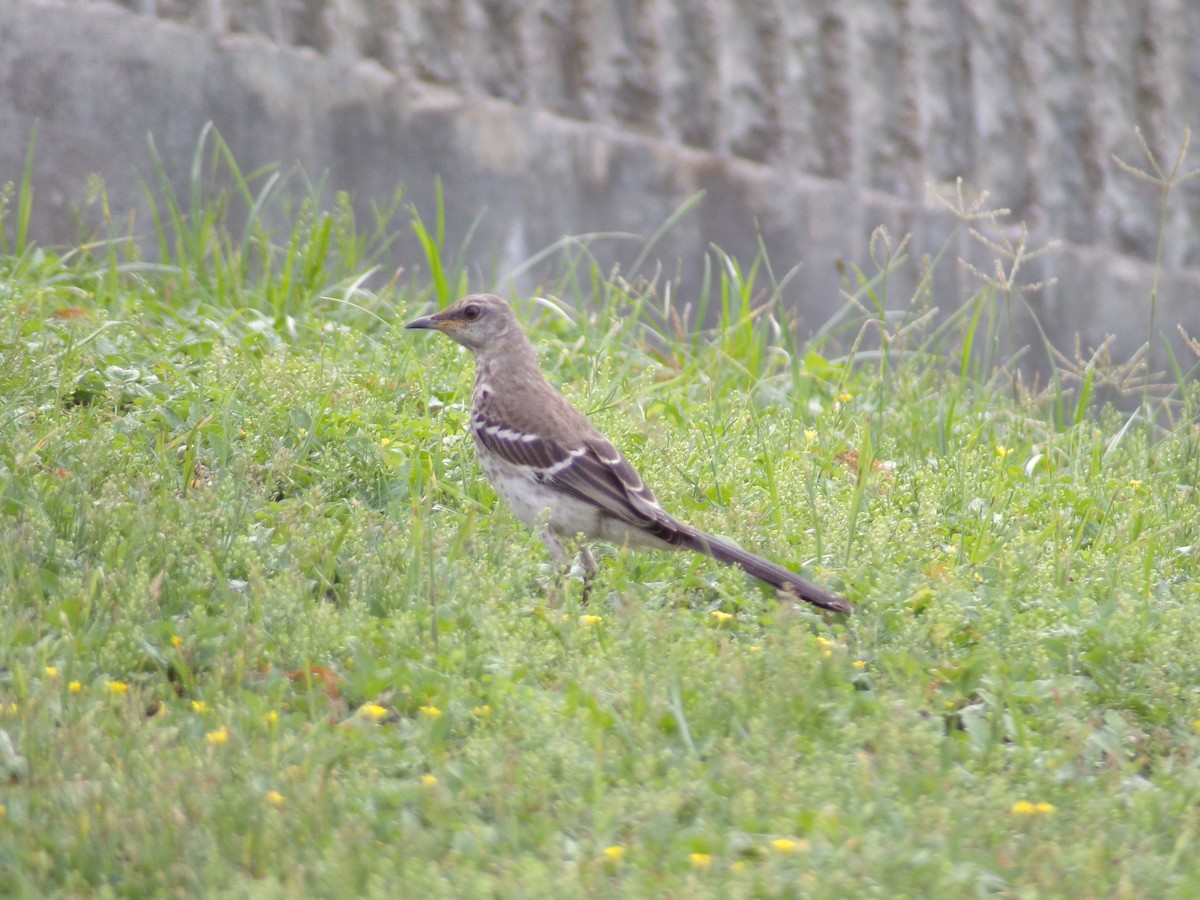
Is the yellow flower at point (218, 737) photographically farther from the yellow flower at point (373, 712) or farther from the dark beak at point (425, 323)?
the dark beak at point (425, 323)

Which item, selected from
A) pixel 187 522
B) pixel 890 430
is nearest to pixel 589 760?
pixel 187 522

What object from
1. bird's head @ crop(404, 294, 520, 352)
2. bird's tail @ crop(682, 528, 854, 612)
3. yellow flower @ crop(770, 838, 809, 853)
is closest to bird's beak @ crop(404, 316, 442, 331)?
bird's head @ crop(404, 294, 520, 352)

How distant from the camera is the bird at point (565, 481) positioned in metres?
4.84

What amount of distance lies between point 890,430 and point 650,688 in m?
3.20

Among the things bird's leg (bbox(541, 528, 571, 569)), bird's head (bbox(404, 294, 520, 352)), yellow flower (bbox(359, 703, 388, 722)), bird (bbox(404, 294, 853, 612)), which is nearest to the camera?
yellow flower (bbox(359, 703, 388, 722))

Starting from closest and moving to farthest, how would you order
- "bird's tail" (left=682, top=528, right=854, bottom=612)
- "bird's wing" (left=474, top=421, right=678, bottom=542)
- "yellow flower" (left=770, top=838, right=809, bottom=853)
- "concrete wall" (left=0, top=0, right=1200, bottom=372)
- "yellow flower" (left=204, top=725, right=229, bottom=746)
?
"yellow flower" (left=770, top=838, right=809, bottom=853), "yellow flower" (left=204, top=725, right=229, bottom=746), "bird's tail" (left=682, top=528, right=854, bottom=612), "bird's wing" (left=474, top=421, right=678, bottom=542), "concrete wall" (left=0, top=0, right=1200, bottom=372)

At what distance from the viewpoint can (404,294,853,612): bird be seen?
15.9ft

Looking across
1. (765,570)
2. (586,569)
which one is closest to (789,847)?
(765,570)

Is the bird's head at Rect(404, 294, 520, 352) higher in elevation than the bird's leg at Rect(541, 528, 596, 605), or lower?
higher

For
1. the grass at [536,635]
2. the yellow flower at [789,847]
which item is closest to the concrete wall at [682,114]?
the grass at [536,635]

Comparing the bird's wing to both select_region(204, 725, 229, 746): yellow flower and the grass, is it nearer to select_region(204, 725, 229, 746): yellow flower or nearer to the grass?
the grass

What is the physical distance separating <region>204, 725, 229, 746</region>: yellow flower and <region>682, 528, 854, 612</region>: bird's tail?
5.54 feet

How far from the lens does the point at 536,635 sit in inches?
171

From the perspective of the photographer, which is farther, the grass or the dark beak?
the dark beak
